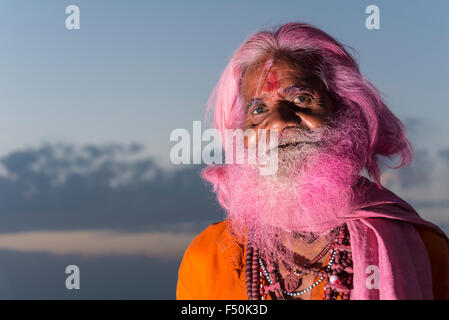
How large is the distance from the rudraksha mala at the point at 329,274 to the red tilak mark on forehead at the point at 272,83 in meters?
0.78

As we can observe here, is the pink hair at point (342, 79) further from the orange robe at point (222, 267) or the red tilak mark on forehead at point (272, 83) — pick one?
the orange robe at point (222, 267)

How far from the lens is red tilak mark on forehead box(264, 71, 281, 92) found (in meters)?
3.01

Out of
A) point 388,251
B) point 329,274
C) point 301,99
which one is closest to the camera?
point 388,251

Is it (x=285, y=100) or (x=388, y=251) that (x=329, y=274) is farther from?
(x=285, y=100)

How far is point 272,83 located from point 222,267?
100cm

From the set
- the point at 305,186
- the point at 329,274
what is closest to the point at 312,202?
the point at 305,186

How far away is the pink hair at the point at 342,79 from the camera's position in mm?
3104

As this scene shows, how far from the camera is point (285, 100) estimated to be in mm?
3004

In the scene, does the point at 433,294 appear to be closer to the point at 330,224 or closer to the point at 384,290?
the point at 384,290

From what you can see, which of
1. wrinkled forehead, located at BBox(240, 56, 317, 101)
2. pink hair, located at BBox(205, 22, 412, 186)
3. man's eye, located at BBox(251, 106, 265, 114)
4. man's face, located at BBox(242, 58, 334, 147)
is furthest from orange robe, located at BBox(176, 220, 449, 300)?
wrinkled forehead, located at BBox(240, 56, 317, 101)

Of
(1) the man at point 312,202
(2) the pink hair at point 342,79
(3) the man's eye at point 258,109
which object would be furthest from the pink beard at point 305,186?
(3) the man's eye at point 258,109

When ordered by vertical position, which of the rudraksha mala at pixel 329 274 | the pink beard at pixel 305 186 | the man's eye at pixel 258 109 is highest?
the man's eye at pixel 258 109

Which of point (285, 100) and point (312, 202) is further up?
point (285, 100)
